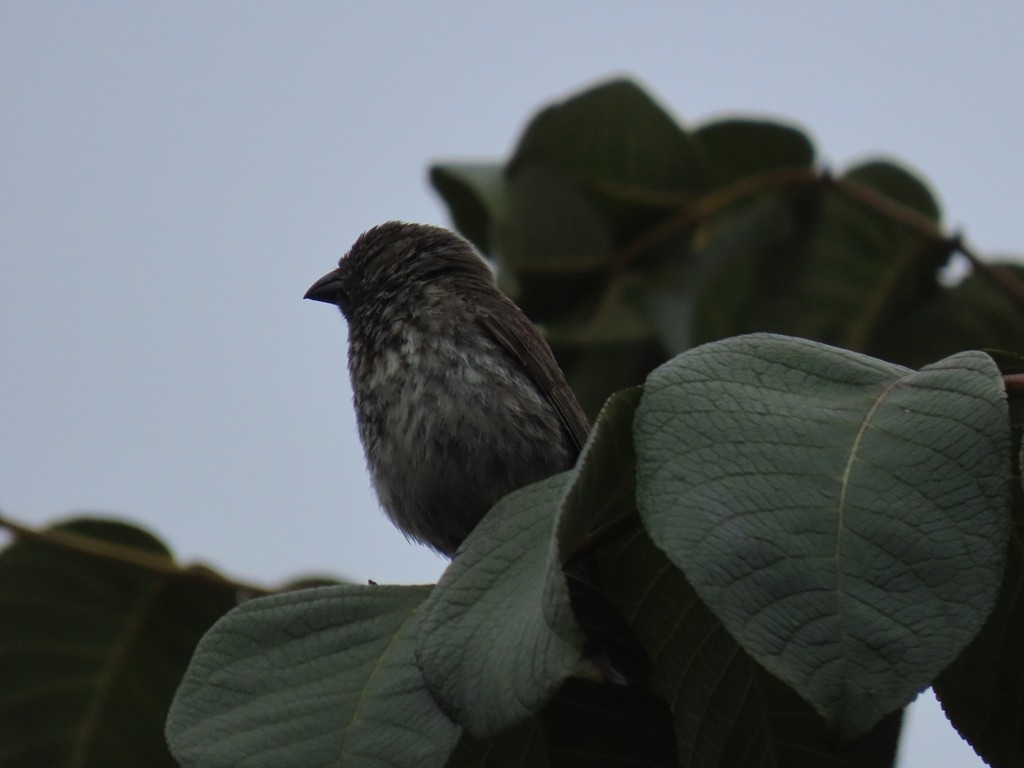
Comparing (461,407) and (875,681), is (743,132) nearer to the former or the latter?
(461,407)

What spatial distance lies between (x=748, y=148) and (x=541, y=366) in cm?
130

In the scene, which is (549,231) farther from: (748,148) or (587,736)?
(587,736)

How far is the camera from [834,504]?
1554 millimetres

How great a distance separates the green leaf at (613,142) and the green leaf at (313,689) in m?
2.80

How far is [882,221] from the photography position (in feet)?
14.8

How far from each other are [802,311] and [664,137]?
2.50ft

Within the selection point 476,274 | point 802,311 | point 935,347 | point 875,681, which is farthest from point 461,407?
point 875,681

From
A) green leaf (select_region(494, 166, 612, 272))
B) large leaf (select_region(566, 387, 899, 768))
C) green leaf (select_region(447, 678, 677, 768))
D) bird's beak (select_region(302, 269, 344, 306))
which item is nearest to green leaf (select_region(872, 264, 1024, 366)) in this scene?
green leaf (select_region(494, 166, 612, 272))

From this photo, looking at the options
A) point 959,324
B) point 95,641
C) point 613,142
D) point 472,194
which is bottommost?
point 95,641

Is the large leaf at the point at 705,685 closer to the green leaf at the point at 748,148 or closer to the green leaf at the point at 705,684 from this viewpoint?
the green leaf at the point at 705,684

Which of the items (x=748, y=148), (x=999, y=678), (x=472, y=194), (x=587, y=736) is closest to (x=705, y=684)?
(x=587, y=736)

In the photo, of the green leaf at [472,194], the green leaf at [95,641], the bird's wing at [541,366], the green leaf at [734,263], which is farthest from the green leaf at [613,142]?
the green leaf at [95,641]

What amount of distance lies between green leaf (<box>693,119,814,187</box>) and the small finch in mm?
988

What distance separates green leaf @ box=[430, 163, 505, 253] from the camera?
15.2 ft
